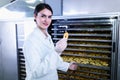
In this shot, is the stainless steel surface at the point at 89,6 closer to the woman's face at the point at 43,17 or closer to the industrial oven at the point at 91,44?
the industrial oven at the point at 91,44

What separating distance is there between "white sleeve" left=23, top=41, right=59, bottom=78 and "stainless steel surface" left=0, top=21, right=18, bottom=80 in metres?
1.16

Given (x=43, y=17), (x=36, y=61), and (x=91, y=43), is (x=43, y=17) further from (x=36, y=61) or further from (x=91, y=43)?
(x=91, y=43)

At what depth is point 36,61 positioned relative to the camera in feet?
4.45

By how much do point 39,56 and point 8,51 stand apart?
133 centimetres

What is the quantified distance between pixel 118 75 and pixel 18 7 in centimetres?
146

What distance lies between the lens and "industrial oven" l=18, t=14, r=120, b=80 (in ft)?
5.37

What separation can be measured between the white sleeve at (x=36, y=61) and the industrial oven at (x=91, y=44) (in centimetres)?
51

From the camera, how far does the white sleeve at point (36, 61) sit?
136 cm

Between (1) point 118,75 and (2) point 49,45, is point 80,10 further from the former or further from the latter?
(1) point 118,75

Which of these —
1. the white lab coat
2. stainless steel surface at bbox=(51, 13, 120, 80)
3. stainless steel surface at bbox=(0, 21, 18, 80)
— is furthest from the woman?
stainless steel surface at bbox=(0, 21, 18, 80)

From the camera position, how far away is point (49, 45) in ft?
4.99

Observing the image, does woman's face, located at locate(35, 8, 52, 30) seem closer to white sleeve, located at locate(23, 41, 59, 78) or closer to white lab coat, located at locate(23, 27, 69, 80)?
white lab coat, located at locate(23, 27, 69, 80)

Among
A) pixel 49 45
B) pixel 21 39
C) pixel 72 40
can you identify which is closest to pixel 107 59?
pixel 72 40

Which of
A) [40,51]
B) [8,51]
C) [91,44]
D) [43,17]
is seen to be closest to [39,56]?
[40,51]
